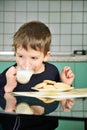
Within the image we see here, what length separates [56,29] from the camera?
2.91 metres

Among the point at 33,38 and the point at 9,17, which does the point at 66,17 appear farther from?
the point at 33,38

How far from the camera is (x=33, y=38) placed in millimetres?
1197

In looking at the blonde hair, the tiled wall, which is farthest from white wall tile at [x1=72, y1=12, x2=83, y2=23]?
the blonde hair

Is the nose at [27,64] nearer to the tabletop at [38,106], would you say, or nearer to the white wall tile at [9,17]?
the tabletop at [38,106]

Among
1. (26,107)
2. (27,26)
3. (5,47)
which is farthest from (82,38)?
(26,107)

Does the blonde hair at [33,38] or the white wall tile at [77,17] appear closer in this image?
the blonde hair at [33,38]

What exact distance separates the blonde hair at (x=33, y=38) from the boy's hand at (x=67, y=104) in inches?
16.5

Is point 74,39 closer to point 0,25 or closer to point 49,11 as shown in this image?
point 49,11

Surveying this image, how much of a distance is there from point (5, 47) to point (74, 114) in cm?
231

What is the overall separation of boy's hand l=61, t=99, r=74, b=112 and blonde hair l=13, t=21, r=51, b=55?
42 cm

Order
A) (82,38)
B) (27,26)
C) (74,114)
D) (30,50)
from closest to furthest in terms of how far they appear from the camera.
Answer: (74,114)
(30,50)
(27,26)
(82,38)

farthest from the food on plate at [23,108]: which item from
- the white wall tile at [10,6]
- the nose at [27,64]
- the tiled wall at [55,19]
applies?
the white wall tile at [10,6]

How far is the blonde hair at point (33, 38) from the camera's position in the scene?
1184mm

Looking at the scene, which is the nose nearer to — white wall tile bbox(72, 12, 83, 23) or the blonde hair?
the blonde hair
